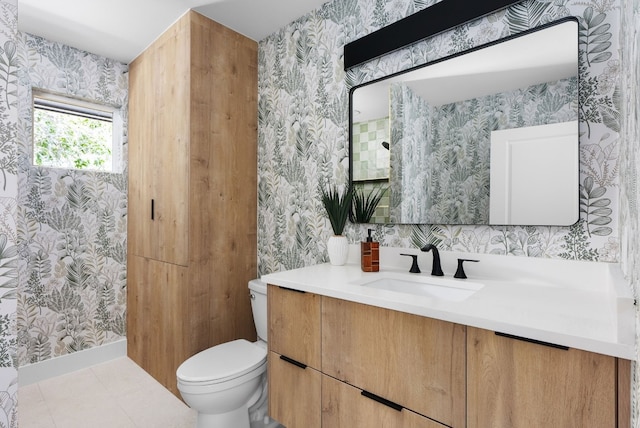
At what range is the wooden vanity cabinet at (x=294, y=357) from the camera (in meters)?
1.35

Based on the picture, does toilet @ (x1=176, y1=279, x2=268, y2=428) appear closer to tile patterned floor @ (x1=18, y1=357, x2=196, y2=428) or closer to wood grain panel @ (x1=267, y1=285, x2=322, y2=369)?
wood grain panel @ (x1=267, y1=285, x2=322, y2=369)

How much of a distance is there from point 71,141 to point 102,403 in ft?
6.42

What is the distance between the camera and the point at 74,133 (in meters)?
2.62

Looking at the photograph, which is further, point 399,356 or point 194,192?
point 194,192

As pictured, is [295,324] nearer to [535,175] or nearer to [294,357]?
[294,357]

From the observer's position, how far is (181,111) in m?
2.09

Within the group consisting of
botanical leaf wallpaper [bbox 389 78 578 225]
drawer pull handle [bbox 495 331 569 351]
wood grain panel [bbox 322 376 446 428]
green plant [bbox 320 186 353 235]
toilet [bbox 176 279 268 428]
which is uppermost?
botanical leaf wallpaper [bbox 389 78 578 225]

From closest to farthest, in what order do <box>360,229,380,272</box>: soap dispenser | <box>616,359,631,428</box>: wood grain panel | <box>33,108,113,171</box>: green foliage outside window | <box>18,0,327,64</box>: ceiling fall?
1. <box>616,359,631,428</box>: wood grain panel
2. <box>360,229,380,272</box>: soap dispenser
3. <box>18,0,327,64</box>: ceiling
4. <box>33,108,113,171</box>: green foliage outside window

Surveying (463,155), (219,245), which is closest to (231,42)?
(219,245)

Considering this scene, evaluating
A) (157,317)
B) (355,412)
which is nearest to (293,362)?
(355,412)

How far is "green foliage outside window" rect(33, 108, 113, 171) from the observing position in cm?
244

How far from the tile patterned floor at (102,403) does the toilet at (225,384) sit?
15.6 inches

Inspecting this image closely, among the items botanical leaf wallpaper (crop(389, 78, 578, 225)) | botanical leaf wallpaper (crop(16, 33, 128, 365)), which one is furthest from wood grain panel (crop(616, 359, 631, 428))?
botanical leaf wallpaper (crop(16, 33, 128, 365))

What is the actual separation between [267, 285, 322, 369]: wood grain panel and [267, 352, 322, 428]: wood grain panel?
0.05 m
